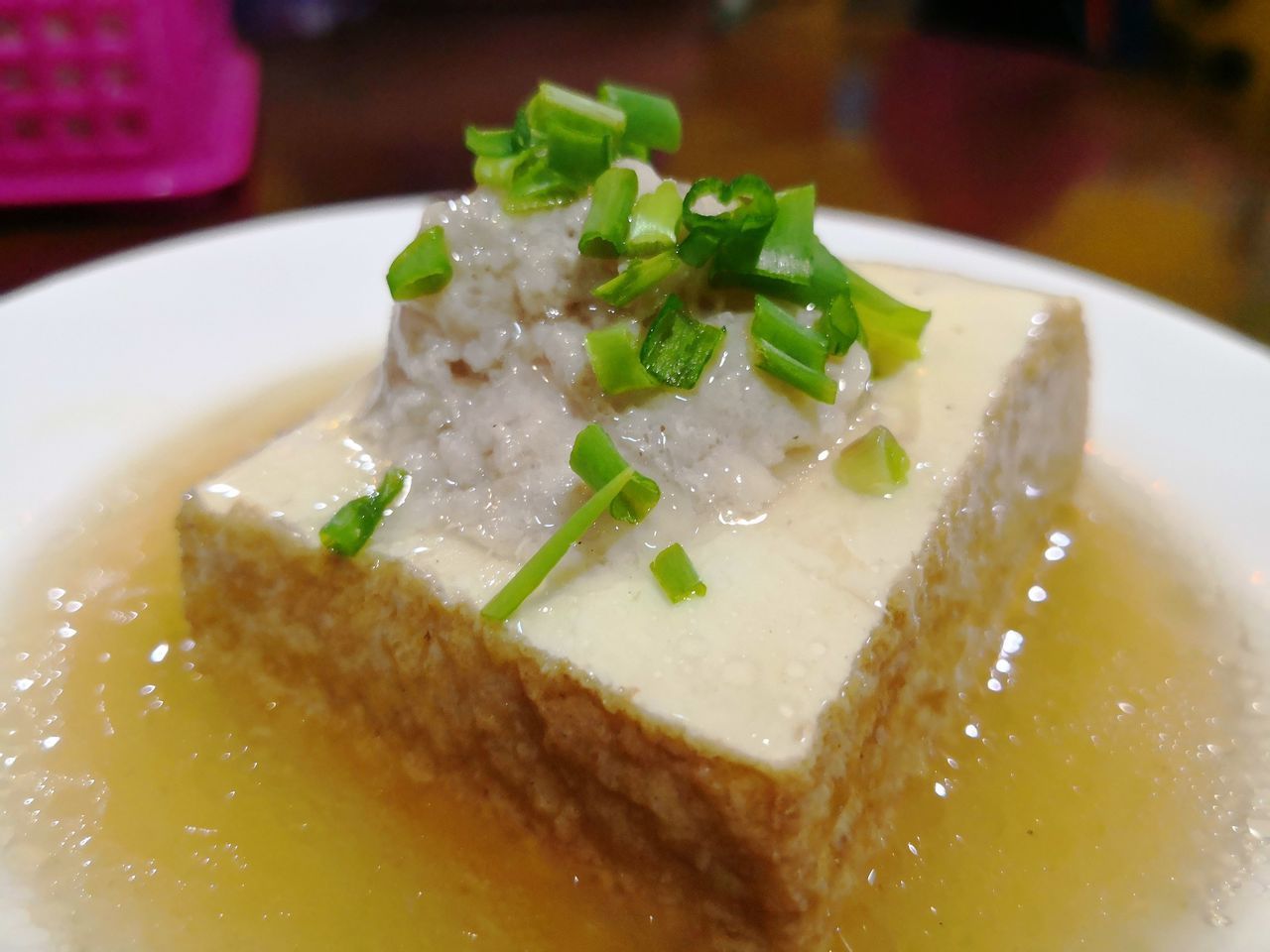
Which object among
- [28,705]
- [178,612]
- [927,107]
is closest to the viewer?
[28,705]

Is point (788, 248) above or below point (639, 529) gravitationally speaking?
above

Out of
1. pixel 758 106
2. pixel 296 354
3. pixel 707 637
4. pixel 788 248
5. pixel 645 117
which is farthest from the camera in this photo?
pixel 758 106

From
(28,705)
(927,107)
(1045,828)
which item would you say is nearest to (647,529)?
(1045,828)

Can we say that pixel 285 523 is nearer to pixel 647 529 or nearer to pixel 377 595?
pixel 377 595

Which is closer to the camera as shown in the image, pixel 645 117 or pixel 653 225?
pixel 653 225

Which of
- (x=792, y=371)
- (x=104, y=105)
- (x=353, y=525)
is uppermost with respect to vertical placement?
(x=792, y=371)

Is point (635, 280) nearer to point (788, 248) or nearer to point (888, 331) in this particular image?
point (788, 248)

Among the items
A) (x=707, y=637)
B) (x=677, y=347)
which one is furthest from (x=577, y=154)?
(x=707, y=637)

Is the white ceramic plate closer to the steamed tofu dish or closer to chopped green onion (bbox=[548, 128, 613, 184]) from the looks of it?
the steamed tofu dish
